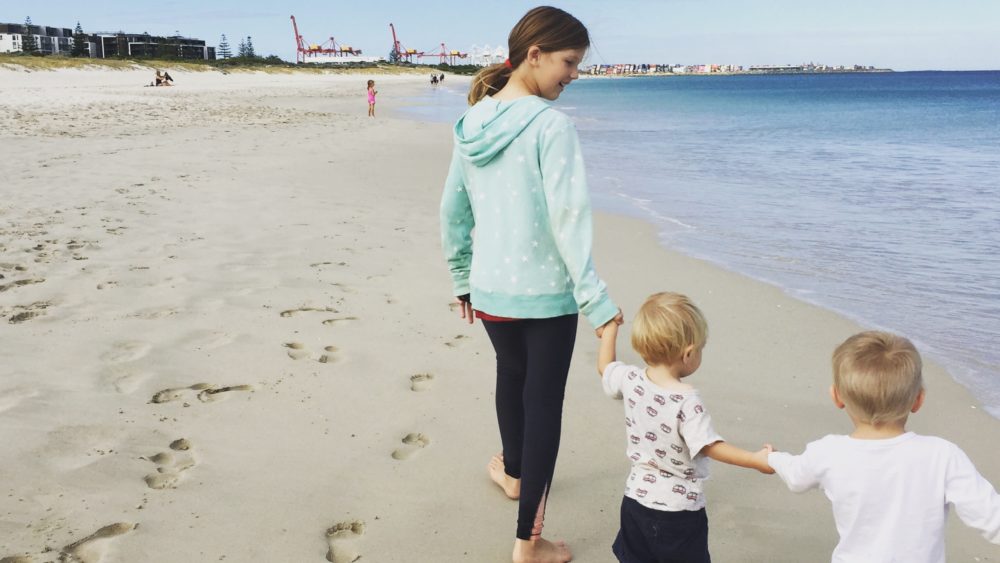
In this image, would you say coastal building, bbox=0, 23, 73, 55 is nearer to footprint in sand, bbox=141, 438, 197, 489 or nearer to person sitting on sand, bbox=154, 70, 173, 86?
person sitting on sand, bbox=154, 70, 173, 86

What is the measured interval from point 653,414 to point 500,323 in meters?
0.62

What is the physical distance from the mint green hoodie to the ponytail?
0.13 meters

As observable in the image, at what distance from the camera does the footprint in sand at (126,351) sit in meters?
3.78

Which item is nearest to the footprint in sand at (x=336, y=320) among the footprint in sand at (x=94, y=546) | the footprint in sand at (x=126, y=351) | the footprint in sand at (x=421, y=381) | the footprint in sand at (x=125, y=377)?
the footprint in sand at (x=421, y=381)

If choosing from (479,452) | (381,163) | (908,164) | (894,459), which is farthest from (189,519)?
(908,164)

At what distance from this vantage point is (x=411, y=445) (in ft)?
10.5

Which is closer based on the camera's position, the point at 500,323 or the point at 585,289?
the point at 585,289

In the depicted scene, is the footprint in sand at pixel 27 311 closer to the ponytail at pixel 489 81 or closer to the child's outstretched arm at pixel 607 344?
the ponytail at pixel 489 81

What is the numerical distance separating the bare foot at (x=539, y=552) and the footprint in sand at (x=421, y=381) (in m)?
1.26

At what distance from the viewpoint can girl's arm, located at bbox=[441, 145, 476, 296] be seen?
2.52 meters

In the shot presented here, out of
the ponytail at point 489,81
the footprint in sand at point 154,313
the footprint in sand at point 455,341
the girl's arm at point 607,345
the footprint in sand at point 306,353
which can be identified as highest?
the ponytail at point 489,81

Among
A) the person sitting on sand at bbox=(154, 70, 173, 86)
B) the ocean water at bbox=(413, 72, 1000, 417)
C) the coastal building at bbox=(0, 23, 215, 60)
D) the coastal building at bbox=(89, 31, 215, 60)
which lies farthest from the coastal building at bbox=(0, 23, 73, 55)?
the ocean water at bbox=(413, 72, 1000, 417)

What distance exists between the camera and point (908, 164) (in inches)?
579

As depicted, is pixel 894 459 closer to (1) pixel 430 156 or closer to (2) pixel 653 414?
(2) pixel 653 414
